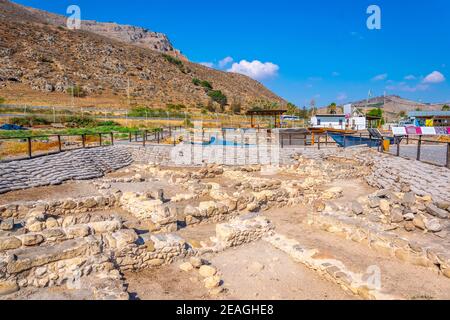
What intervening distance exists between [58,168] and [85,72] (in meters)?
53.5

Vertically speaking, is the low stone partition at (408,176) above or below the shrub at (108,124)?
below

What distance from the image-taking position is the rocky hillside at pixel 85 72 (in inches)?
1962

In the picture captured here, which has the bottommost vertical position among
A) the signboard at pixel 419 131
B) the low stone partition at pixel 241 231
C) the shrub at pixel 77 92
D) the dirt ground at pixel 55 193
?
the low stone partition at pixel 241 231

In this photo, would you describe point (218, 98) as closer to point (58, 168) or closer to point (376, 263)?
point (58, 168)

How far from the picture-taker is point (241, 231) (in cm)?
729

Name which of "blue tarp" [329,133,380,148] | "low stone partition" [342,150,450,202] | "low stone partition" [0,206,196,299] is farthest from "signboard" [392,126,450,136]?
"low stone partition" [0,206,196,299]

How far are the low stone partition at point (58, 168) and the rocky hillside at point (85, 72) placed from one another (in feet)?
97.3

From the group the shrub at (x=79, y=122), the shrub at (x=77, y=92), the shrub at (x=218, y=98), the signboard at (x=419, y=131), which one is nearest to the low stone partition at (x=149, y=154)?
the shrub at (x=79, y=122)

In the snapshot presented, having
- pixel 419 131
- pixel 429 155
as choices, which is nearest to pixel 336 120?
pixel 419 131

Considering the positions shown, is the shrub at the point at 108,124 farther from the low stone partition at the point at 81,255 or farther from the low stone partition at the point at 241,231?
the low stone partition at the point at 241,231

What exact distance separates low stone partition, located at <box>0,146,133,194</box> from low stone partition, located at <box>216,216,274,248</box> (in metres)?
8.05

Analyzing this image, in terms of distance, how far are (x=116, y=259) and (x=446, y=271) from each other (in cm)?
585

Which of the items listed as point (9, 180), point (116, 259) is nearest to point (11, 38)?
point (9, 180)
